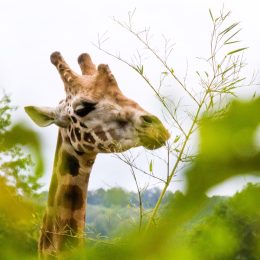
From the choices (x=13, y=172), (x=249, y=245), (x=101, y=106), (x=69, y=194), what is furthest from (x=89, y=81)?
(x=249, y=245)

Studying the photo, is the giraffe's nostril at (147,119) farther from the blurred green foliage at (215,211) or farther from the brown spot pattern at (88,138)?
the blurred green foliage at (215,211)

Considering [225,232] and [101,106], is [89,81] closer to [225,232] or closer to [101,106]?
[101,106]

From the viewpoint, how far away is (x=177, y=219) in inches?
11.4

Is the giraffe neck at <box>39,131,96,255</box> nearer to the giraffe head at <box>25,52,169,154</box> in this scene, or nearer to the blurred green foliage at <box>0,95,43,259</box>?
the giraffe head at <box>25,52,169,154</box>

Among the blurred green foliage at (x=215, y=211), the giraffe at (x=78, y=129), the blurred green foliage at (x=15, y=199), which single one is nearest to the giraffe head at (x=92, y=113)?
the giraffe at (x=78, y=129)

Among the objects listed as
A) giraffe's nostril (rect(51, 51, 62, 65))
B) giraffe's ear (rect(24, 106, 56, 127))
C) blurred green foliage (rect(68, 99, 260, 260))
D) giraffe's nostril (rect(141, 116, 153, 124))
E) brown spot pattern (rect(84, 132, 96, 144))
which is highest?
giraffe's nostril (rect(51, 51, 62, 65))

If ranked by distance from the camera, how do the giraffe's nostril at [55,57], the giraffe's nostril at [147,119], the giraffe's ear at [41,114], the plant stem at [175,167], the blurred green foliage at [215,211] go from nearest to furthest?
the blurred green foliage at [215,211] < the plant stem at [175,167] < the giraffe's nostril at [147,119] < the giraffe's ear at [41,114] < the giraffe's nostril at [55,57]

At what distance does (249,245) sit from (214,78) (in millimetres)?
299

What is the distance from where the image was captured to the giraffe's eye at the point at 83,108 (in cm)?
189

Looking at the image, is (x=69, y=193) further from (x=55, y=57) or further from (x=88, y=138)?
(x=55, y=57)

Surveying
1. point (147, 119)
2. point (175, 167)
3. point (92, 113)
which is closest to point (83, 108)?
point (92, 113)

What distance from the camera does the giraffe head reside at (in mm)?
1775

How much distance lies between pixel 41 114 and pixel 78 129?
0.18 meters

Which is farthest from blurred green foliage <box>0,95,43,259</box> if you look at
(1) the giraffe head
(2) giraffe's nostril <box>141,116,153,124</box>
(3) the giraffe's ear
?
(3) the giraffe's ear
